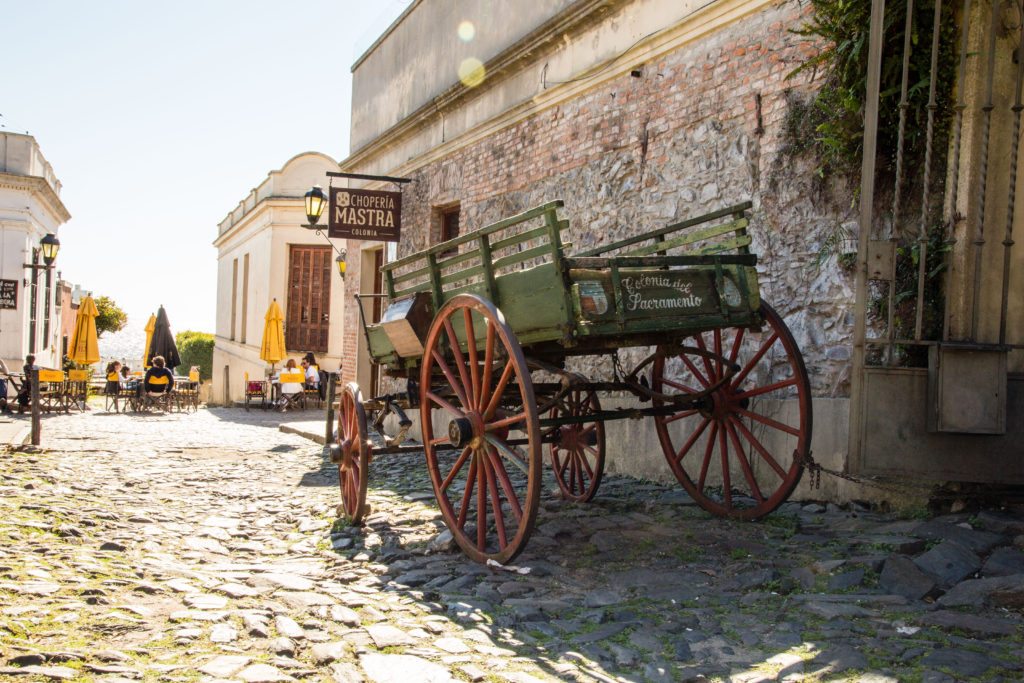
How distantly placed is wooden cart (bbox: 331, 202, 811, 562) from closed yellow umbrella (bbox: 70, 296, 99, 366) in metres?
15.9

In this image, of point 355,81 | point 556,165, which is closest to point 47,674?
point 556,165

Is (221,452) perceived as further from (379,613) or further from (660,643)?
(660,643)

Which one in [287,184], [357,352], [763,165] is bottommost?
[357,352]

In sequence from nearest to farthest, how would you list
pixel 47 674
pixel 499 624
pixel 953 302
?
pixel 47 674
pixel 499 624
pixel 953 302

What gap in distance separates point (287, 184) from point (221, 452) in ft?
53.7

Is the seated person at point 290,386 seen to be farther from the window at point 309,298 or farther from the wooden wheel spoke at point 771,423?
the wooden wheel spoke at point 771,423

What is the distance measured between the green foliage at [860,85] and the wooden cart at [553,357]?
1.10m

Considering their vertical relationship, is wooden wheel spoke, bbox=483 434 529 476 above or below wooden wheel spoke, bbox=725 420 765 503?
above

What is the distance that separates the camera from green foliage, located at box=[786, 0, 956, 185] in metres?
5.36

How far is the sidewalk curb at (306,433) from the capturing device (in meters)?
12.2

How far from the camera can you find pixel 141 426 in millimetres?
14734

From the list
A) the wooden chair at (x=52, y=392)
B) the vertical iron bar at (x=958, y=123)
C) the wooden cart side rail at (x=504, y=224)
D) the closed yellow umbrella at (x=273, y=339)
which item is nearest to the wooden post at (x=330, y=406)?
the wooden cart side rail at (x=504, y=224)

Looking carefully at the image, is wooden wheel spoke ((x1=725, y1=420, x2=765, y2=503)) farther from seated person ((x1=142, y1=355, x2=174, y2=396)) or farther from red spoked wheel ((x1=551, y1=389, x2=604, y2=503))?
seated person ((x1=142, y1=355, x2=174, y2=396))

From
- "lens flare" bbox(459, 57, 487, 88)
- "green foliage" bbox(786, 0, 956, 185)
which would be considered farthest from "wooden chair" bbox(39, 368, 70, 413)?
"green foliage" bbox(786, 0, 956, 185)
